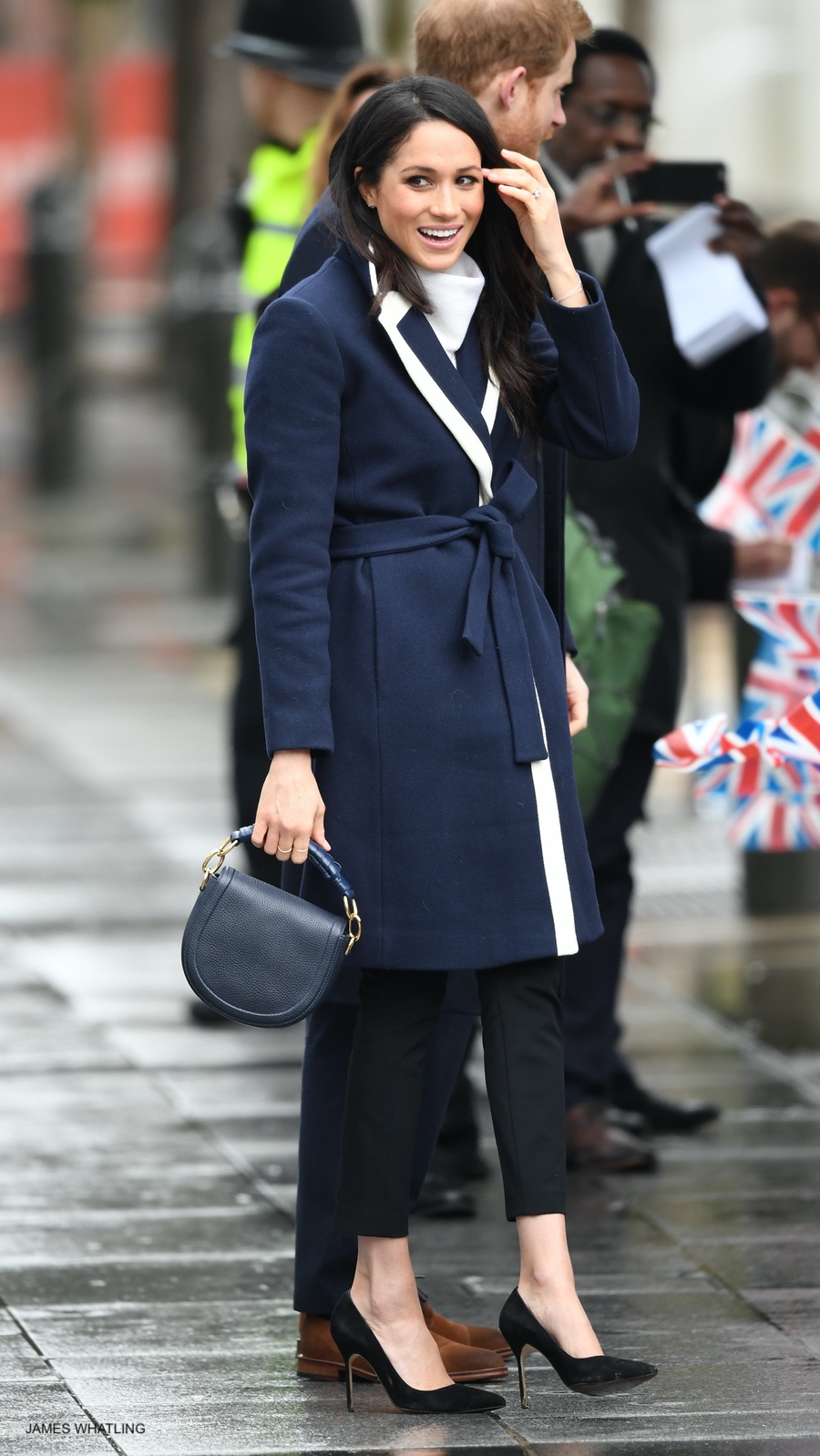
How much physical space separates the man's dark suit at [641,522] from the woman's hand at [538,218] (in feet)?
3.83

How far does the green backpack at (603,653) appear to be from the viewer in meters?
4.79

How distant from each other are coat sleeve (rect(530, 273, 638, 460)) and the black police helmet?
259 cm

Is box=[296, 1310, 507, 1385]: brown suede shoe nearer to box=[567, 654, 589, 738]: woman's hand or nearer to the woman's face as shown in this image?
box=[567, 654, 589, 738]: woman's hand

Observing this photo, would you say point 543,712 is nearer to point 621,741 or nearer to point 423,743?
point 423,743

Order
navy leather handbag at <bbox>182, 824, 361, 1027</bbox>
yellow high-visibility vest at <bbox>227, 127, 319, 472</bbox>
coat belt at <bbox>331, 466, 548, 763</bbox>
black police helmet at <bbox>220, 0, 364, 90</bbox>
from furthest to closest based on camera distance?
black police helmet at <bbox>220, 0, 364, 90</bbox> < yellow high-visibility vest at <bbox>227, 127, 319, 472</bbox> < coat belt at <bbox>331, 466, 548, 763</bbox> < navy leather handbag at <bbox>182, 824, 361, 1027</bbox>

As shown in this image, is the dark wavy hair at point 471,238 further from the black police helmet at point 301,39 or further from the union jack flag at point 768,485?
the black police helmet at point 301,39

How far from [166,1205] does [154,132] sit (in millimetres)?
29418

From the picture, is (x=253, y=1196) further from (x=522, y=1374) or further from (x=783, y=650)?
(x=783, y=650)

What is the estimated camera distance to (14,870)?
8.05m

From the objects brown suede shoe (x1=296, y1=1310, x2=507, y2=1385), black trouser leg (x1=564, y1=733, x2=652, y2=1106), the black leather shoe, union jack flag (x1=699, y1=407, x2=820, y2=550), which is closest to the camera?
brown suede shoe (x1=296, y1=1310, x2=507, y2=1385)

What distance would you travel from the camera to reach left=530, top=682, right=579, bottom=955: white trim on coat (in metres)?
3.80

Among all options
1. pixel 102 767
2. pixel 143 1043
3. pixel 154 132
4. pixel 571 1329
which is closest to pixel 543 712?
pixel 571 1329

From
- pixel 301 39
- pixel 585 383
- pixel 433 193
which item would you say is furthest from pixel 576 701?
pixel 301 39

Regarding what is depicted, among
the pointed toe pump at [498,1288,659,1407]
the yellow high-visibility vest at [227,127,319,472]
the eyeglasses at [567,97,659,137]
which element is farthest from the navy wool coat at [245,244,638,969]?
the yellow high-visibility vest at [227,127,319,472]
